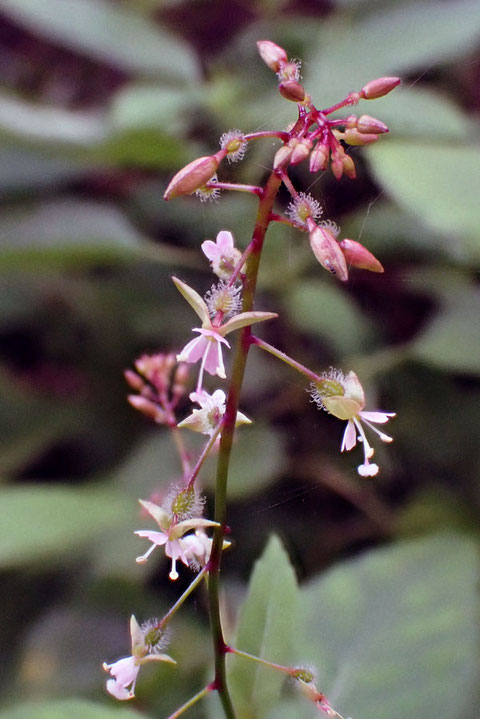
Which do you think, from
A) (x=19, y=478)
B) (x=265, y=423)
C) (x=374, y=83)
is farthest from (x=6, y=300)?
(x=374, y=83)

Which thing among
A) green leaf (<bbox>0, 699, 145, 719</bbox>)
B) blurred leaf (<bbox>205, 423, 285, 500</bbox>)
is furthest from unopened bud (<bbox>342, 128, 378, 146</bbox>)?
blurred leaf (<bbox>205, 423, 285, 500</bbox>)

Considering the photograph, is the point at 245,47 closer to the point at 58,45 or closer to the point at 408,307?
Result: the point at 58,45

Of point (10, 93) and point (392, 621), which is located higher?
point (10, 93)

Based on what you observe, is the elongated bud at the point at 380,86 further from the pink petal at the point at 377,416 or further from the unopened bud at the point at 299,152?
the pink petal at the point at 377,416

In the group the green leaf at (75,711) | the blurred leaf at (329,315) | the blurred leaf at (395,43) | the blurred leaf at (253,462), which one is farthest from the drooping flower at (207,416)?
the blurred leaf at (395,43)

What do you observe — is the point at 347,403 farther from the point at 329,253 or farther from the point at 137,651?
the point at 137,651

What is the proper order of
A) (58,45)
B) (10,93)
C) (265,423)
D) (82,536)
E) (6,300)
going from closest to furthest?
(82,536) < (265,423) < (6,300) < (10,93) < (58,45)
